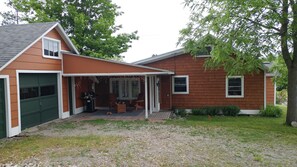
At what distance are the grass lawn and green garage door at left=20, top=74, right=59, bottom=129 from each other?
787mm

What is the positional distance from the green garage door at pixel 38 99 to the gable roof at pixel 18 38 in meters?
1.12

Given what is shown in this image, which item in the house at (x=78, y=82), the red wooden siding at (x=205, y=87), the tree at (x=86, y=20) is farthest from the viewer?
the tree at (x=86, y=20)

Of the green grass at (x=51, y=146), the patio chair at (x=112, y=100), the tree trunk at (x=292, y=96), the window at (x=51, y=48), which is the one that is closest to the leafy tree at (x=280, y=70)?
the tree trunk at (x=292, y=96)

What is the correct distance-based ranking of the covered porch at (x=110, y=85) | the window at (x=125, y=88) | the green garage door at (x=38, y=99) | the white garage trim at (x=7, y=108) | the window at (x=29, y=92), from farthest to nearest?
the window at (x=125, y=88) → the covered porch at (x=110, y=85) → the green garage door at (x=38, y=99) → the window at (x=29, y=92) → the white garage trim at (x=7, y=108)

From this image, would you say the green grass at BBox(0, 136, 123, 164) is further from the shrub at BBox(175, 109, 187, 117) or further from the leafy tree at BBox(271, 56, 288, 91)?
the leafy tree at BBox(271, 56, 288, 91)

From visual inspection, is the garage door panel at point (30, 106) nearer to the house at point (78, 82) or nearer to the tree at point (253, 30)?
the house at point (78, 82)

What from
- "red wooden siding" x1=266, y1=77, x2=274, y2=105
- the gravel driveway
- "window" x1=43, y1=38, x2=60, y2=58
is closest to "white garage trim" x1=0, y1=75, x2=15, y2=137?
the gravel driveway

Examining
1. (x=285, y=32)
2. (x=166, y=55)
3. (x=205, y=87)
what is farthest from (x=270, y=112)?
(x=166, y=55)

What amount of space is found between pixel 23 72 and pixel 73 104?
4568mm

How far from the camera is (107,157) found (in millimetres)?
6297

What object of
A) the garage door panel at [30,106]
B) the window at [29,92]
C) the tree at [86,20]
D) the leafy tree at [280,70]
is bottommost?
the garage door panel at [30,106]

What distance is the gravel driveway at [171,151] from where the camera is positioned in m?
5.92

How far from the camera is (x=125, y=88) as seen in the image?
54.1 feet

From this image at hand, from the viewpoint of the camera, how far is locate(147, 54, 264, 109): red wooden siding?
565 inches
